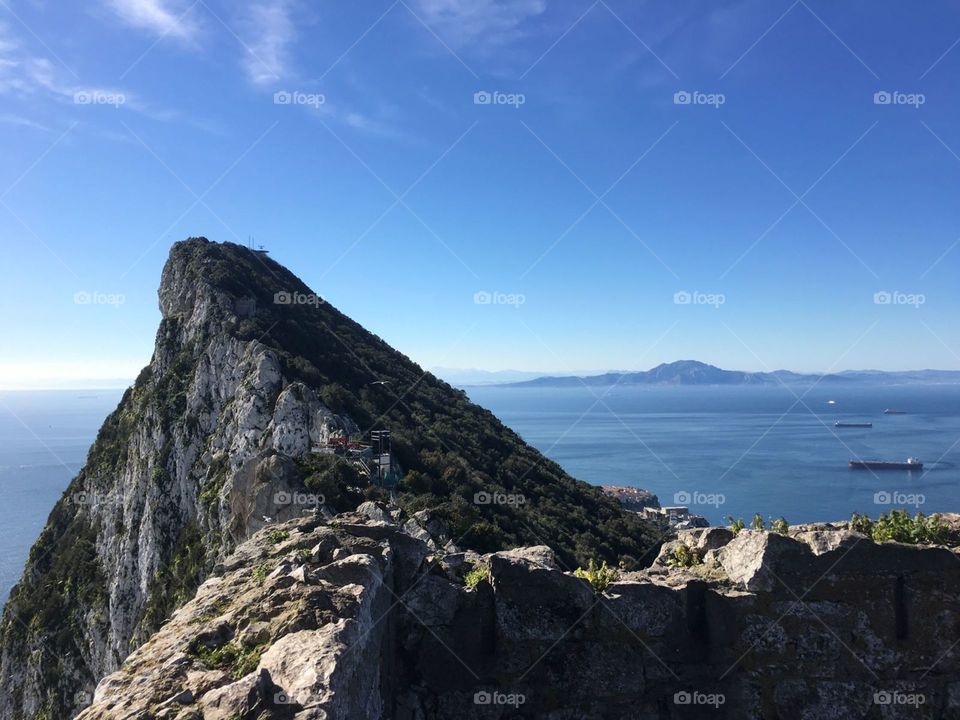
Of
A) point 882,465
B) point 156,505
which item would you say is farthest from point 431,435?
point 882,465

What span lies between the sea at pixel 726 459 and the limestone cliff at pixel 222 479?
9595 millimetres

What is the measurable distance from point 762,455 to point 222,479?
7879 cm

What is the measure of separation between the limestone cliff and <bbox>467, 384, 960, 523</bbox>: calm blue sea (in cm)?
836

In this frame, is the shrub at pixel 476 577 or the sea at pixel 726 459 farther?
the sea at pixel 726 459

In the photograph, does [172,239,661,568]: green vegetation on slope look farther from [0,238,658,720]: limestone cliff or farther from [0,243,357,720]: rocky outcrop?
[0,243,357,720]: rocky outcrop

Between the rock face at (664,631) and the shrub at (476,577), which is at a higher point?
the shrub at (476,577)

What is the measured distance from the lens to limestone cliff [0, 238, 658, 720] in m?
20.2

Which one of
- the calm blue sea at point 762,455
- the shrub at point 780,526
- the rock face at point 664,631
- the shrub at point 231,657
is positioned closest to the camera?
the shrub at point 231,657

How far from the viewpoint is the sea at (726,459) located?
5700cm

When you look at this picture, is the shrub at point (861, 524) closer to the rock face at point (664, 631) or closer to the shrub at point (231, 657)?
the rock face at point (664, 631)

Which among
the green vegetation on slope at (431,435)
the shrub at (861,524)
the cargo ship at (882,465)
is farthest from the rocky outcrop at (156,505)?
the cargo ship at (882,465)

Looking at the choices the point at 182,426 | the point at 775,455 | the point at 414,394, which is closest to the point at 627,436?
the point at 775,455

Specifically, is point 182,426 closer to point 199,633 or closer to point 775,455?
point 199,633

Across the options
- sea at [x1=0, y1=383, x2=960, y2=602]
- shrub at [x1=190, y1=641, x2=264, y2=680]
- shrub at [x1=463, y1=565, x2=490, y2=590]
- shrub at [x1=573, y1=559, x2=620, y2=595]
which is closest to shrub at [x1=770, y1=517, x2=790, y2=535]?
shrub at [x1=573, y1=559, x2=620, y2=595]
